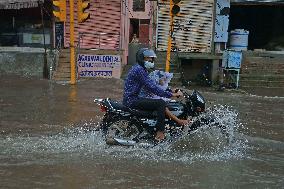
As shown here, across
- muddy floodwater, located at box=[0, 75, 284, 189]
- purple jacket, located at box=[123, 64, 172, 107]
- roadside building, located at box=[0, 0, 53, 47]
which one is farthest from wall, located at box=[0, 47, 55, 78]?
purple jacket, located at box=[123, 64, 172, 107]

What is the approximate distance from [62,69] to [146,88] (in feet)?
39.0

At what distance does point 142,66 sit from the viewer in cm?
813

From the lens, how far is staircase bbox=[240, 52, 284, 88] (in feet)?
68.9

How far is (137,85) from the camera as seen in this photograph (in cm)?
A: 814

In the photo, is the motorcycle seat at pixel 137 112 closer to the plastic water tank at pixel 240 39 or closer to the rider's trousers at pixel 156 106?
the rider's trousers at pixel 156 106

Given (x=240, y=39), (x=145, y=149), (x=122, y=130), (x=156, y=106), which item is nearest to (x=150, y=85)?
(x=156, y=106)

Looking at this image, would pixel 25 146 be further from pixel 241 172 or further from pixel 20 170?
pixel 241 172

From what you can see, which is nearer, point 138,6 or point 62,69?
point 62,69

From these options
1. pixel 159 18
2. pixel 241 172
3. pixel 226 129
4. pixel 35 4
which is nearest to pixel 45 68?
pixel 35 4

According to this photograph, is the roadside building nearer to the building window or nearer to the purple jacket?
the building window

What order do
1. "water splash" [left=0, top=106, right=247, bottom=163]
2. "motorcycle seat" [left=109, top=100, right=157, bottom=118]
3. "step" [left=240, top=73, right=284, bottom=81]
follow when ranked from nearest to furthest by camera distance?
"water splash" [left=0, top=106, right=247, bottom=163] < "motorcycle seat" [left=109, top=100, right=157, bottom=118] < "step" [left=240, top=73, right=284, bottom=81]

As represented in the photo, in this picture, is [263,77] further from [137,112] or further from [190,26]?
[137,112]

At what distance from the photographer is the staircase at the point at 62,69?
61.9ft

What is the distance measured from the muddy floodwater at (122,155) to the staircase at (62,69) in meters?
6.11
